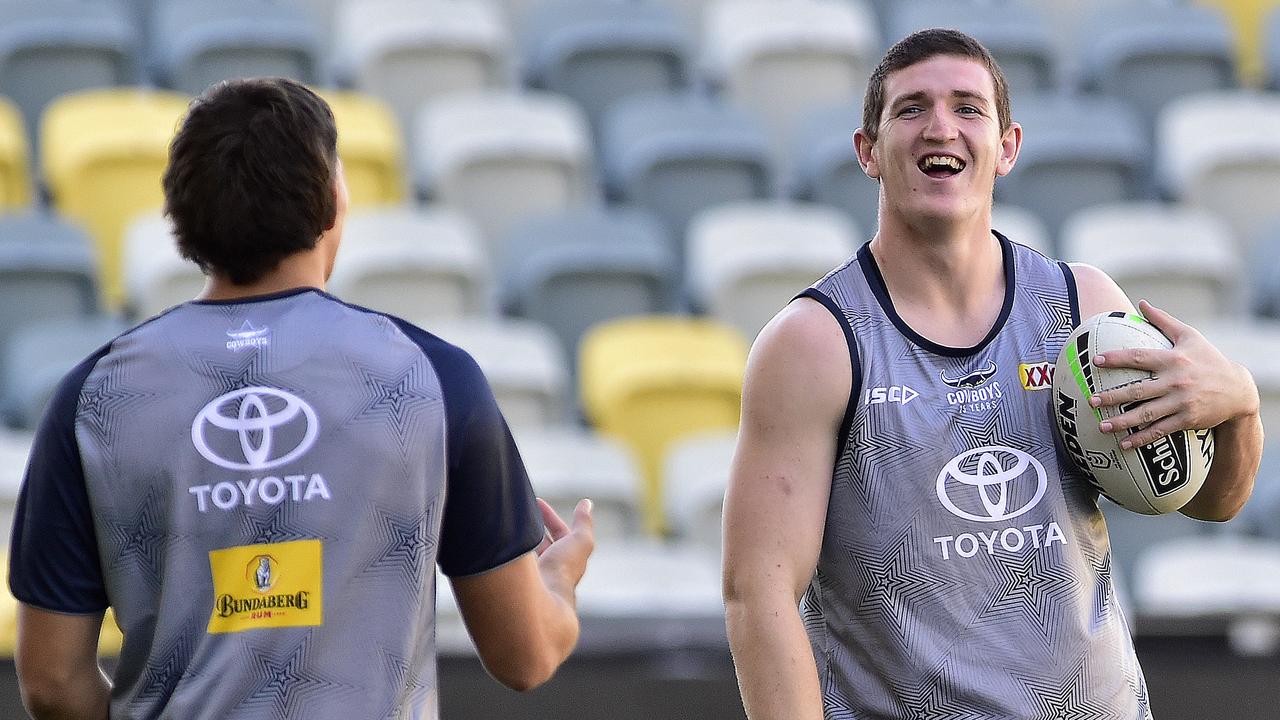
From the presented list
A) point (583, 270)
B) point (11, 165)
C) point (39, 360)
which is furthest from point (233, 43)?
point (39, 360)

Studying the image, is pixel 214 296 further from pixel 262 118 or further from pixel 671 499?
pixel 671 499

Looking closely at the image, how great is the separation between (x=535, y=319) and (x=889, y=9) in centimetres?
332

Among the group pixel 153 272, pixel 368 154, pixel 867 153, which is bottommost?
pixel 153 272

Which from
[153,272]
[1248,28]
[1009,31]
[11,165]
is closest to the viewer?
[153,272]

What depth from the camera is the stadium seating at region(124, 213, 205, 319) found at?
22.0ft

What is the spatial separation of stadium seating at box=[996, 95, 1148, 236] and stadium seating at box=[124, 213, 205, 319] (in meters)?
3.75

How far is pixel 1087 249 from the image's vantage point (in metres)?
7.59

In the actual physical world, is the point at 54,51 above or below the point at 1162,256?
above

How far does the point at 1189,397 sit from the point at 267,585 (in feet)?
Answer: 4.31

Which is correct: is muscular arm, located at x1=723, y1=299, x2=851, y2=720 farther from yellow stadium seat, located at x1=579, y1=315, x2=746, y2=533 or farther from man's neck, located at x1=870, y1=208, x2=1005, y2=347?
yellow stadium seat, located at x1=579, y1=315, x2=746, y2=533

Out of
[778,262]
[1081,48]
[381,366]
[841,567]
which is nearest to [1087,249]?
[778,262]

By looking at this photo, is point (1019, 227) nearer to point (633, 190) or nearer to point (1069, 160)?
point (1069, 160)

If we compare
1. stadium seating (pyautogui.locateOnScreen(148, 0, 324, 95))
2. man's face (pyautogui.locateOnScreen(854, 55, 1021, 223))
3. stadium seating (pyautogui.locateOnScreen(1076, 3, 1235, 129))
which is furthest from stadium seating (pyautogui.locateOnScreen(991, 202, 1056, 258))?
man's face (pyautogui.locateOnScreen(854, 55, 1021, 223))

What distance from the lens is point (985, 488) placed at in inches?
103
